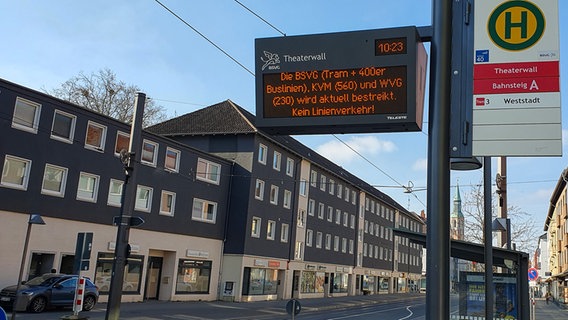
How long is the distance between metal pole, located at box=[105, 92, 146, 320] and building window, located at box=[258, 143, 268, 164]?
27.4 metres

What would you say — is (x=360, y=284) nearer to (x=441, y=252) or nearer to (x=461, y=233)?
(x=461, y=233)

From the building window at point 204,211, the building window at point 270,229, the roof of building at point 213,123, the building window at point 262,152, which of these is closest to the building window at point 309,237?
the building window at point 270,229

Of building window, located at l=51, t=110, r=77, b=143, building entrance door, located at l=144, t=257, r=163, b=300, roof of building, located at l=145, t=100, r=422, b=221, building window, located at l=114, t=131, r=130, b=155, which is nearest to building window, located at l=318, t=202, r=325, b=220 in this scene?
roof of building, located at l=145, t=100, r=422, b=221

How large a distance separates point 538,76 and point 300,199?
48.6 metres

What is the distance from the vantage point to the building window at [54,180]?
1094 inches

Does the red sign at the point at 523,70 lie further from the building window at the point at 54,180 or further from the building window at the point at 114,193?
the building window at the point at 114,193

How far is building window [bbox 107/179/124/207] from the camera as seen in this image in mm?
31517

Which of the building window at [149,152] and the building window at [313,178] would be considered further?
the building window at [313,178]

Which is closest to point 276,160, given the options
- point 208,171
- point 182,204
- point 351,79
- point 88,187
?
point 208,171

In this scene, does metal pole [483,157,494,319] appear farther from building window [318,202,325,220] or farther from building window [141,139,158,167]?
building window [318,202,325,220]

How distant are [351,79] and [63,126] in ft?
89.0

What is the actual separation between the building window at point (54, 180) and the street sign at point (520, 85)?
Result: 91.3 ft

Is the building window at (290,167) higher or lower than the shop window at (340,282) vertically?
higher

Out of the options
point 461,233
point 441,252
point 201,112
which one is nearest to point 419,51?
point 441,252
